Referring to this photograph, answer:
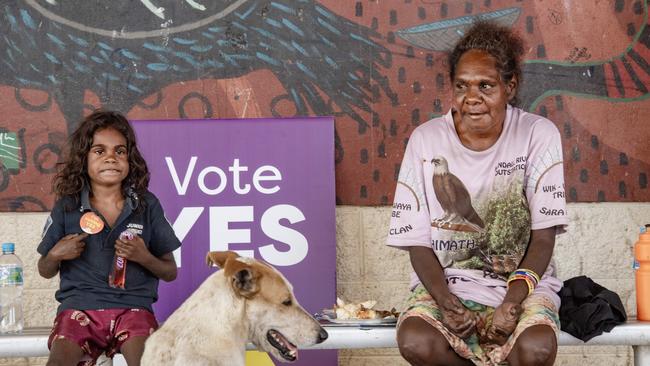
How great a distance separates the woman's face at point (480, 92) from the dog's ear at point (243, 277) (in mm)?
1110

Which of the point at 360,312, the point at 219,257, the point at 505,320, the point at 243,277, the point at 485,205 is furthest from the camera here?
the point at 360,312

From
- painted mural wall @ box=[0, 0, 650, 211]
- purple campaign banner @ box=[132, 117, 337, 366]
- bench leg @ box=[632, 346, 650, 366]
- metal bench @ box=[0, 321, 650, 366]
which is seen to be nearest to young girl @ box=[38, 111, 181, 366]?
metal bench @ box=[0, 321, 650, 366]

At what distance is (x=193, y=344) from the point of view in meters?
3.33

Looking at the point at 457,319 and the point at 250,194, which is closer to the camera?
the point at 457,319

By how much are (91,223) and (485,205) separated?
1652 mm

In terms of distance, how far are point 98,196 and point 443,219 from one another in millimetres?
1517

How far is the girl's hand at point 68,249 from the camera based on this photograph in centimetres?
387

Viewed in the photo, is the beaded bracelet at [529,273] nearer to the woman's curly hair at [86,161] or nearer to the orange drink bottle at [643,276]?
the orange drink bottle at [643,276]

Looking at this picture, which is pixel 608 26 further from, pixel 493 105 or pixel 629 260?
pixel 493 105

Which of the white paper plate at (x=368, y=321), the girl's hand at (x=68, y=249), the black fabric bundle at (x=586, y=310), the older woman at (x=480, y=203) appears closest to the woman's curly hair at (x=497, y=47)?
the older woman at (x=480, y=203)

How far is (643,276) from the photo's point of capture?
165 inches

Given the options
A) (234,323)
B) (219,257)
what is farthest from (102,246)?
(234,323)

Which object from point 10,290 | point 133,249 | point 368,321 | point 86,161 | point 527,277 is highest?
point 86,161

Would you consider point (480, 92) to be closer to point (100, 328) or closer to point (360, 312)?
point (360, 312)
